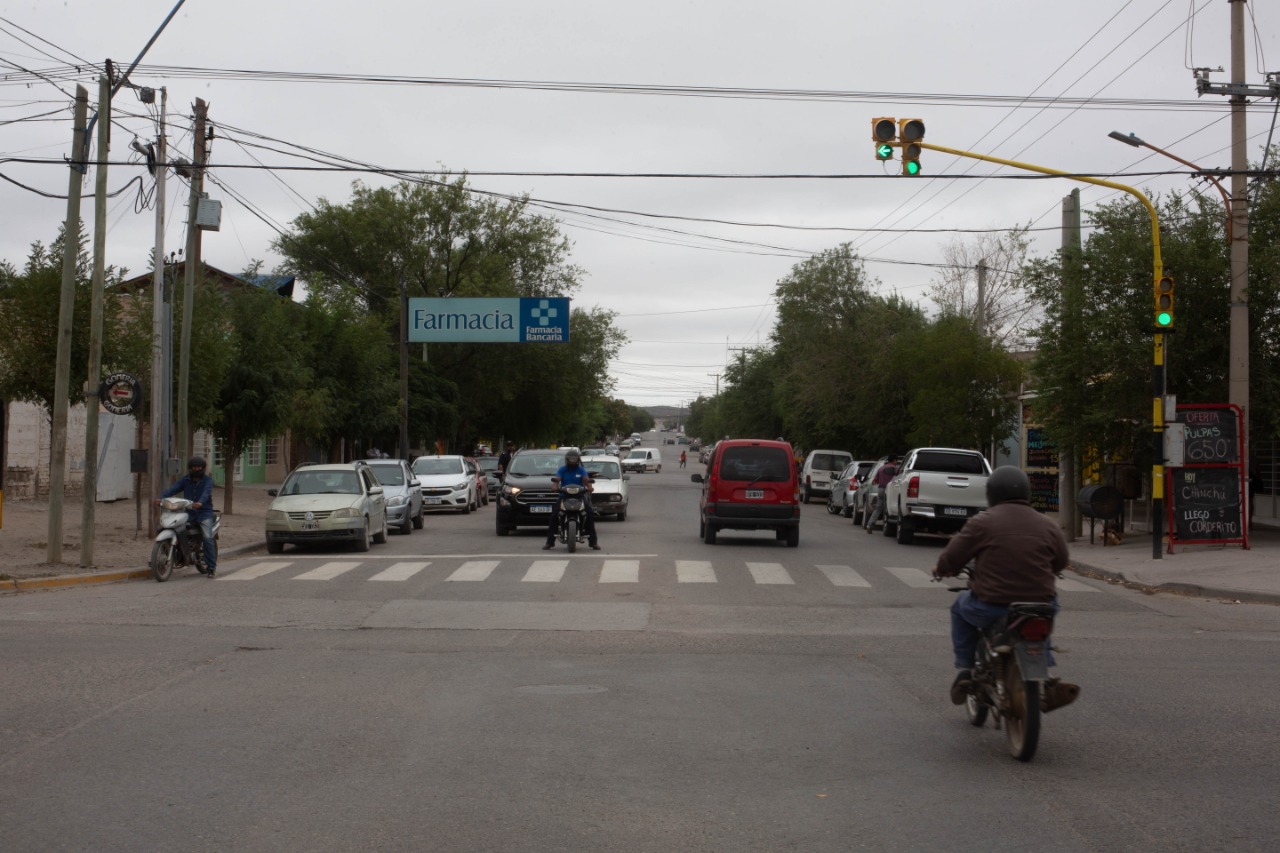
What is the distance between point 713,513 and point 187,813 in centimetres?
1727

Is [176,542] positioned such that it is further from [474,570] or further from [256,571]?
[474,570]

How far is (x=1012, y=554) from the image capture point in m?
7.48

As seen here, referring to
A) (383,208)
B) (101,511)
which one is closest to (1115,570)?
(101,511)

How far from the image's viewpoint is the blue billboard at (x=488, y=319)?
38500 millimetres

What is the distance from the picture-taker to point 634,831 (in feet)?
19.1

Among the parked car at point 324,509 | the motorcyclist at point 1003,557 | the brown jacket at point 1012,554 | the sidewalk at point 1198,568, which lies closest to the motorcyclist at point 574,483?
the parked car at point 324,509

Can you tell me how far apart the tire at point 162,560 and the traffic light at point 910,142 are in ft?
37.0

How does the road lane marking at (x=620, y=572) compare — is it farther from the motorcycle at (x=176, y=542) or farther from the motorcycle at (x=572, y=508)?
the motorcycle at (x=176, y=542)

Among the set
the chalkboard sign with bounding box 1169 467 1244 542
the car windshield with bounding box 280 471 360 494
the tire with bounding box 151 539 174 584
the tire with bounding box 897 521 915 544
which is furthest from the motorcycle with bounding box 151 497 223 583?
the chalkboard sign with bounding box 1169 467 1244 542

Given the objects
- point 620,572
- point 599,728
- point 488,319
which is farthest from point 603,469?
point 599,728

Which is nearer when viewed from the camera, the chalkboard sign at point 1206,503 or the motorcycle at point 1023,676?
the motorcycle at point 1023,676

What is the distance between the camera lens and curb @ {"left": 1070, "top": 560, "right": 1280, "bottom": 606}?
16.1 meters

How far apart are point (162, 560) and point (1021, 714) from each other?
13376 mm

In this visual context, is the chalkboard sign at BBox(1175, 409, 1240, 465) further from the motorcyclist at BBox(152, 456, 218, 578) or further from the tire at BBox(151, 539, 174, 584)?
the tire at BBox(151, 539, 174, 584)
